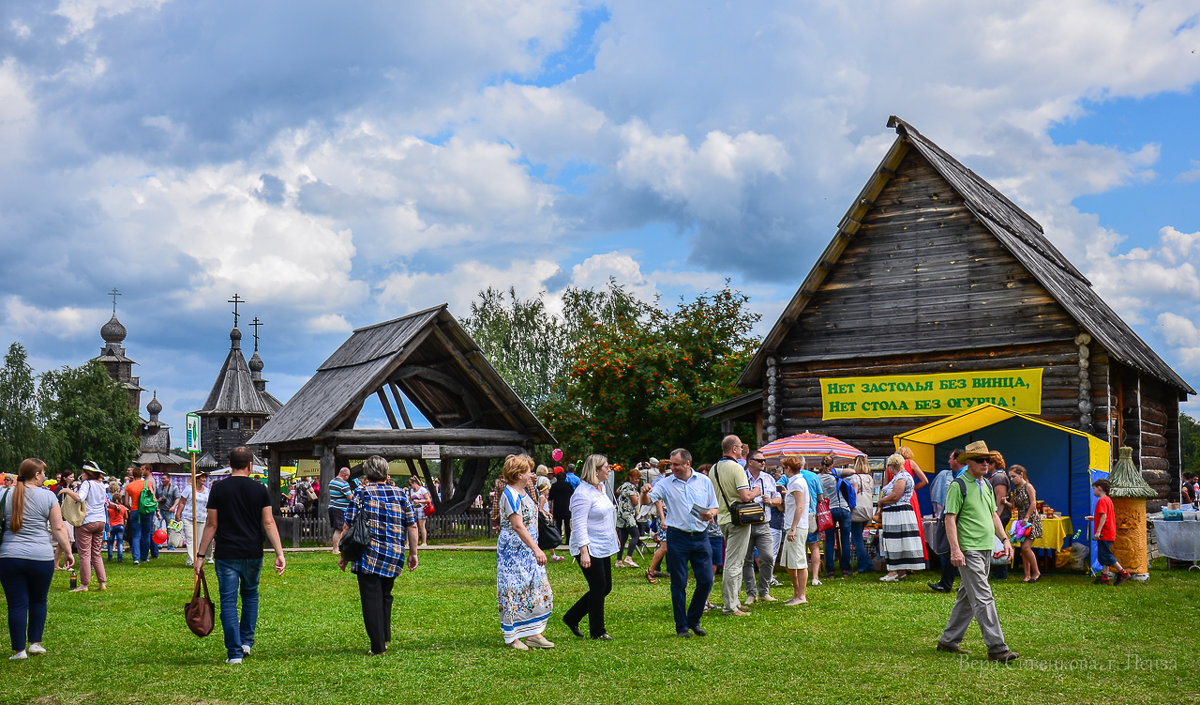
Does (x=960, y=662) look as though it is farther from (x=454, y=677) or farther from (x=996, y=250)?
(x=996, y=250)

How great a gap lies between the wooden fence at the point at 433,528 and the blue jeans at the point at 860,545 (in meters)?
11.4

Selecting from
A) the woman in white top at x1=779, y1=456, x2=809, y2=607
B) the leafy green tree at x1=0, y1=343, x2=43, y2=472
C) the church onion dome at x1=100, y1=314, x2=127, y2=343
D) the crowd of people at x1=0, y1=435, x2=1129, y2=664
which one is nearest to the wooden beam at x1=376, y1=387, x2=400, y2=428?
the crowd of people at x1=0, y1=435, x2=1129, y2=664

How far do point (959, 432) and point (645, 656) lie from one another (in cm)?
1003

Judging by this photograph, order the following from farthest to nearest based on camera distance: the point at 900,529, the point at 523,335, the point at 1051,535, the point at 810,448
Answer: the point at 523,335, the point at 810,448, the point at 1051,535, the point at 900,529

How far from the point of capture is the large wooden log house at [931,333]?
18203 mm

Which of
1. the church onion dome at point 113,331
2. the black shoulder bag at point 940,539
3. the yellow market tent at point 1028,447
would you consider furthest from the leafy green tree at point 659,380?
the church onion dome at point 113,331

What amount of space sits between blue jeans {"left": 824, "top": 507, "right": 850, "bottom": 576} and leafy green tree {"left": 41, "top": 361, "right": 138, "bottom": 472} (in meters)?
54.0

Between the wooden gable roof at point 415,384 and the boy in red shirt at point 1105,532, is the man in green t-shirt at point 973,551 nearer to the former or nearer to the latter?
the boy in red shirt at point 1105,532

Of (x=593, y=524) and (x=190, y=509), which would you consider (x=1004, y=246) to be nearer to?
(x=593, y=524)

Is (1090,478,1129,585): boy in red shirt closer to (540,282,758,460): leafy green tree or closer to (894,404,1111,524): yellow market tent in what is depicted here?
(894,404,1111,524): yellow market tent

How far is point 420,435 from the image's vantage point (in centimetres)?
2419

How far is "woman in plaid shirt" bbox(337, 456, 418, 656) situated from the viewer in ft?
27.6

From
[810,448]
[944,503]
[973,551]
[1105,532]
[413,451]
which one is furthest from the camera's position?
[413,451]

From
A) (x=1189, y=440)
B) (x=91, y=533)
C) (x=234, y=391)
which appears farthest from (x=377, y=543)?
(x=1189, y=440)
